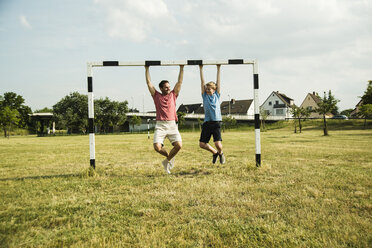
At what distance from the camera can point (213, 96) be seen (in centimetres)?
632

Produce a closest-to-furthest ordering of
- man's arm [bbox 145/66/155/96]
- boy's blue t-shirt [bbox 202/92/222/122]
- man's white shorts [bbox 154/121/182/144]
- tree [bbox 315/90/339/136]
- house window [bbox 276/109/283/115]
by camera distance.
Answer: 1. man's white shorts [bbox 154/121/182/144]
2. man's arm [bbox 145/66/155/96]
3. boy's blue t-shirt [bbox 202/92/222/122]
4. tree [bbox 315/90/339/136]
5. house window [bbox 276/109/283/115]

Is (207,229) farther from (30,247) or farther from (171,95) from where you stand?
(171,95)

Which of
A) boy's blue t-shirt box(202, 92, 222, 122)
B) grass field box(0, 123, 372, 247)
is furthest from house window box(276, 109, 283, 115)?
boy's blue t-shirt box(202, 92, 222, 122)

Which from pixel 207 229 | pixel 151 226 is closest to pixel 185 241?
pixel 207 229

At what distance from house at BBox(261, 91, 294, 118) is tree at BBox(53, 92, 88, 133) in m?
48.7

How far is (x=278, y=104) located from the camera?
7219cm

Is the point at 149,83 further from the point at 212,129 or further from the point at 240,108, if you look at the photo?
the point at 240,108

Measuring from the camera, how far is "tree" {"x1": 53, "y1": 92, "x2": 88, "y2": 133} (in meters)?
57.3

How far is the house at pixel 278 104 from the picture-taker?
70.1m

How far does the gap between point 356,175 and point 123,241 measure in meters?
5.31

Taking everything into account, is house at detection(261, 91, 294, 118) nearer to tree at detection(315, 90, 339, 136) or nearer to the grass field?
tree at detection(315, 90, 339, 136)

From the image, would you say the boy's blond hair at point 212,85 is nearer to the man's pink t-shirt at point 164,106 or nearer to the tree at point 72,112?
the man's pink t-shirt at point 164,106

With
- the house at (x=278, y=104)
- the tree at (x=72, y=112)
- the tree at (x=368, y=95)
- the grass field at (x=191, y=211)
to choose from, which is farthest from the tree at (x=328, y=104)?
the tree at (x=72, y=112)

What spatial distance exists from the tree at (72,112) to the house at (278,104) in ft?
160
